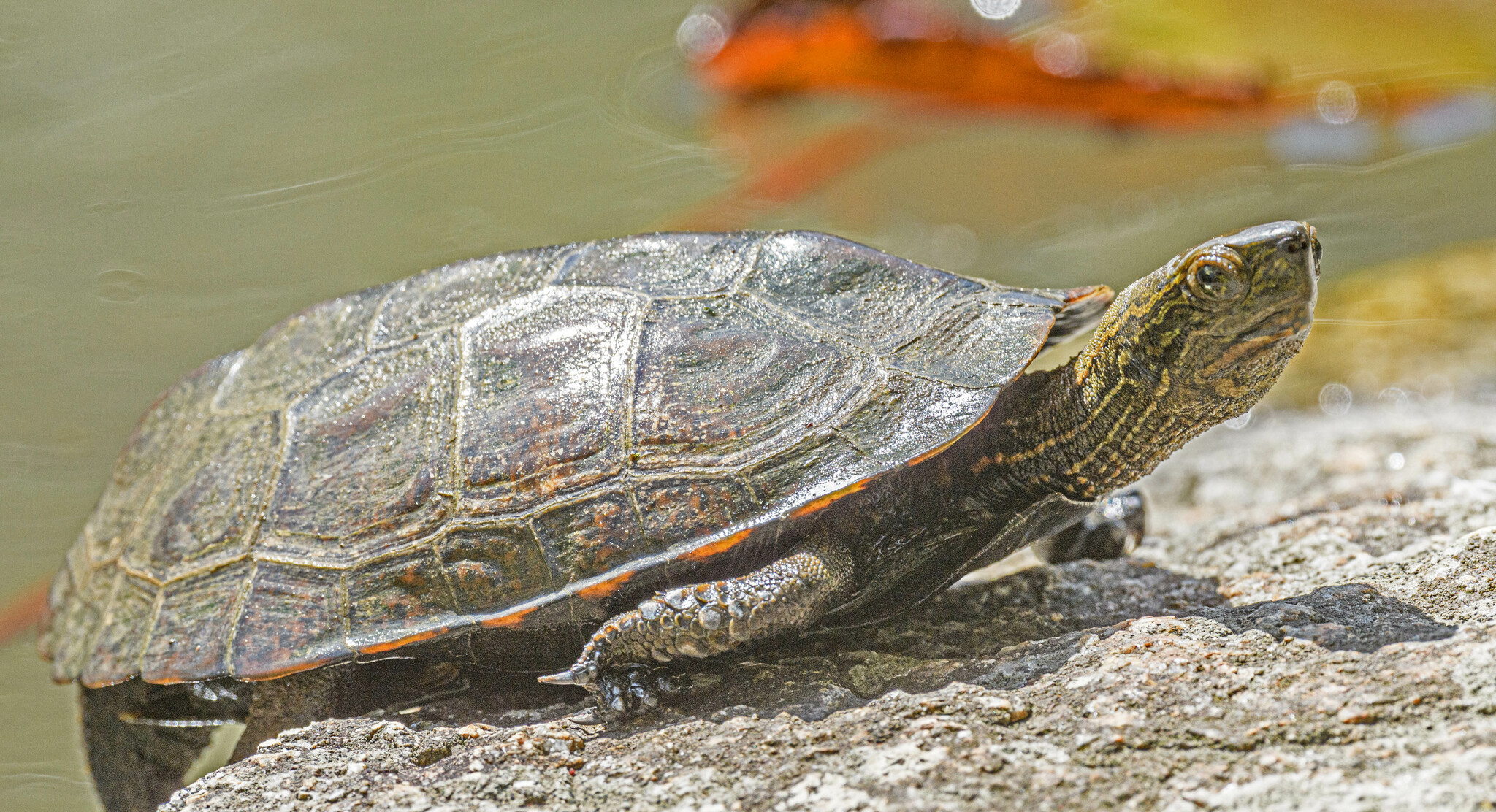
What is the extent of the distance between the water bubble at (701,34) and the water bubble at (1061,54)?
7.35 ft

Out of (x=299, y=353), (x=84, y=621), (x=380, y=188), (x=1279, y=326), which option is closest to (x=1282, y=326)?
(x=1279, y=326)

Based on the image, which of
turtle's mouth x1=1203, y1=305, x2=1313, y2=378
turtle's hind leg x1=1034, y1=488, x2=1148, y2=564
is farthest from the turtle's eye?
turtle's hind leg x1=1034, y1=488, x2=1148, y2=564

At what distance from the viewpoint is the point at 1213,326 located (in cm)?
242

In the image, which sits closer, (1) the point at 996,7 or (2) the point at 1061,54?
(2) the point at 1061,54

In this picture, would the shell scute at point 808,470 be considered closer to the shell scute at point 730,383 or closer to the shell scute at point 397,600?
the shell scute at point 730,383

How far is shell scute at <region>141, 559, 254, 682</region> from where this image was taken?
2820 millimetres

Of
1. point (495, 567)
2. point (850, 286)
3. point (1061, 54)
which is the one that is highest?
point (1061, 54)

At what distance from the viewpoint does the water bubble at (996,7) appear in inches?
332

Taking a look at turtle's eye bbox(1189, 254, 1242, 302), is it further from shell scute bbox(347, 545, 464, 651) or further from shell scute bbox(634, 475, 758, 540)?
shell scute bbox(347, 545, 464, 651)

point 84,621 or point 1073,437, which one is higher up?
point 1073,437

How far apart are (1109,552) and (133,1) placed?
855 cm

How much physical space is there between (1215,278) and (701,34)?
6411 mm

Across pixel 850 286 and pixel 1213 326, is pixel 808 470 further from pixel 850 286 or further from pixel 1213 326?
pixel 1213 326

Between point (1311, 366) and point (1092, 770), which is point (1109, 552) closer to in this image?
point (1092, 770)
